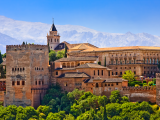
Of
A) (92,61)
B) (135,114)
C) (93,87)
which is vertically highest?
(92,61)

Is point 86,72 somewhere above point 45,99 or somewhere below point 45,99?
above

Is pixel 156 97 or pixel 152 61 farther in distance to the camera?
pixel 152 61

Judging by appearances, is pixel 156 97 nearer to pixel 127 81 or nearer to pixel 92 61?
pixel 127 81

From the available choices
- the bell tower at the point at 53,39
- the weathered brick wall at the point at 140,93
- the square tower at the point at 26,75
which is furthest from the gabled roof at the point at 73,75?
the bell tower at the point at 53,39

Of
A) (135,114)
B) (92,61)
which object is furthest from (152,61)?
(135,114)

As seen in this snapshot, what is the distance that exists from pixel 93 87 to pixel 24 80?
14.1 metres

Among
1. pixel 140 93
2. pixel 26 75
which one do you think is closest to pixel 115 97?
pixel 140 93

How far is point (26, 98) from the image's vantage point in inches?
3150

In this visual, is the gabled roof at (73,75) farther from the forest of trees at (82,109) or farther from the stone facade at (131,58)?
the stone facade at (131,58)

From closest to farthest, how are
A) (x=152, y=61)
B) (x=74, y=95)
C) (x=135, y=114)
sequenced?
(x=135, y=114)
(x=74, y=95)
(x=152, y=61)

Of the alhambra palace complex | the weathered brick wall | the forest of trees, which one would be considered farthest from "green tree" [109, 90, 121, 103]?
the weathered brick wall

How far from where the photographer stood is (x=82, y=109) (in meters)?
75.8

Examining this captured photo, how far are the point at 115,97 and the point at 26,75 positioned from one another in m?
18.6

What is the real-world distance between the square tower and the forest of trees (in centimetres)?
236
